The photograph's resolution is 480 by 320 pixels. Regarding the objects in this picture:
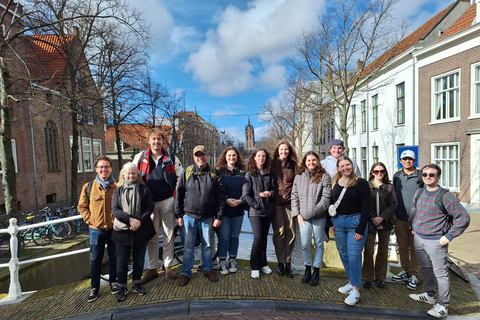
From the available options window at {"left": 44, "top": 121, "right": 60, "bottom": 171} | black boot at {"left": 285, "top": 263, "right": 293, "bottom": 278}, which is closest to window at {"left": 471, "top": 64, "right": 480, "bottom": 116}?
black boot at {"left": 285, "top": 263, "right": 293, "bottom": 278}

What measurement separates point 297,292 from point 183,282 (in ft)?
4.92

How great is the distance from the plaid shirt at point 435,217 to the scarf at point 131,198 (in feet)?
11.3

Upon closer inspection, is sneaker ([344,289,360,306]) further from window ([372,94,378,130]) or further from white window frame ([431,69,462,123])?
window ([372,94,378,130])

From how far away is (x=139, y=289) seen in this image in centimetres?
356

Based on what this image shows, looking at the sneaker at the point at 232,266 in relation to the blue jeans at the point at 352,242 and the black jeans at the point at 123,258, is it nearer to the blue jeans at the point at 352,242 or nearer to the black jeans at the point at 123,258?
the black jeans at the point at 123,258

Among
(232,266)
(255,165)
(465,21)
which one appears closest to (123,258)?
(232,266)

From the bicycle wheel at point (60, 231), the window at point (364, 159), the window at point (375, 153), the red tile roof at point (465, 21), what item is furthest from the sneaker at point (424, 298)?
the window at point (364, 159)

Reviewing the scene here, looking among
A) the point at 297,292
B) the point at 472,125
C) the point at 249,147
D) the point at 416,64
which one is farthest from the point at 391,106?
the point at 249,147

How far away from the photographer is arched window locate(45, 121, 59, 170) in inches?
690

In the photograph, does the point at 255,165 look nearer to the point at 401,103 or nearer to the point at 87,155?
the point at 401,103

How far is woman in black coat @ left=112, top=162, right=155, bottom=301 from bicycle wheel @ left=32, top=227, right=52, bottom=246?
23.8ft

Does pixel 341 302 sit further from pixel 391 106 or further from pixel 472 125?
pixel 391 106

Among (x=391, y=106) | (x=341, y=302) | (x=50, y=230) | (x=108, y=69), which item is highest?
(x=108, y=69)

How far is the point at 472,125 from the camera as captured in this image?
12.5m
